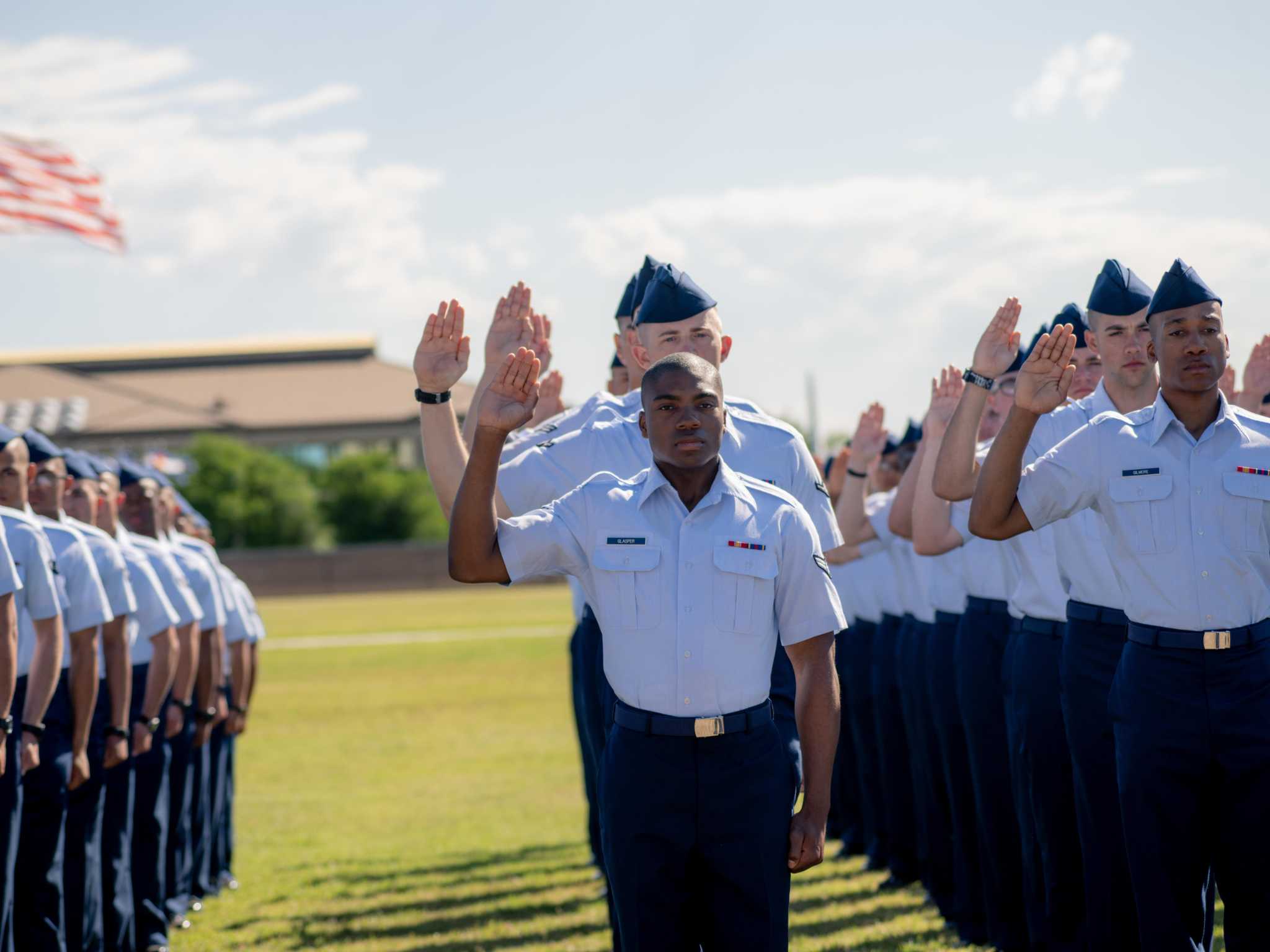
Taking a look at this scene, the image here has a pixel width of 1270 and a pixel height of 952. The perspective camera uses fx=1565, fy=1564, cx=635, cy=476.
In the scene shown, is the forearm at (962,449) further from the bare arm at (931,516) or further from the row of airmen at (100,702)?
the row of airmen at (100,702)

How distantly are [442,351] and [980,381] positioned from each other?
5.65 feet

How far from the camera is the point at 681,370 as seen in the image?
409cm

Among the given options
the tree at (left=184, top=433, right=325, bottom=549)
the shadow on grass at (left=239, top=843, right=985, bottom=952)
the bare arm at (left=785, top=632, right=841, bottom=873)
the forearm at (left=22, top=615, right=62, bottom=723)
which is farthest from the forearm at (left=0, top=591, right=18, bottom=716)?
the tree at (left=184, top=433, right=325, bottom=549)

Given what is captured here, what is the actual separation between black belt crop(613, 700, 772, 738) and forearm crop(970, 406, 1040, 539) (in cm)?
103

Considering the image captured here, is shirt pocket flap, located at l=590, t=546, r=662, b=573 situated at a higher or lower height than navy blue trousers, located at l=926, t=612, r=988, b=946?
higher

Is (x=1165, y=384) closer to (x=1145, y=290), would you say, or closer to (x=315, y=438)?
(x=1145, y=290)

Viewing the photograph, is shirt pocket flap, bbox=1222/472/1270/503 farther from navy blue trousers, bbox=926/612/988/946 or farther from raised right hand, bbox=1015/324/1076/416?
navy blue trousers, bbox=926/612/988/946

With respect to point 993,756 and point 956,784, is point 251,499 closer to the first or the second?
point 956,784

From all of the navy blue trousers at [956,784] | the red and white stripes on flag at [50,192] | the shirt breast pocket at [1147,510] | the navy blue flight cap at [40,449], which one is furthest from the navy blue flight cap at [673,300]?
the red and white stripes on flag at [50,192]

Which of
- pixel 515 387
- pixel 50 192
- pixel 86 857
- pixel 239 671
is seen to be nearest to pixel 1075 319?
pixel 515 387

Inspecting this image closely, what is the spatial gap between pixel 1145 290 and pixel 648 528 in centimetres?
263

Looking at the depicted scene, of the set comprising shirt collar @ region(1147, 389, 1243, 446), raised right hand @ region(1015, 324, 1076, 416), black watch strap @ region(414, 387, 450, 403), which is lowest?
shirt collar @ region(1147, 389, 1243, 446)

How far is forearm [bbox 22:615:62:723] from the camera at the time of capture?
6.30 m

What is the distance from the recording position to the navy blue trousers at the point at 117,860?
24.9 feet
